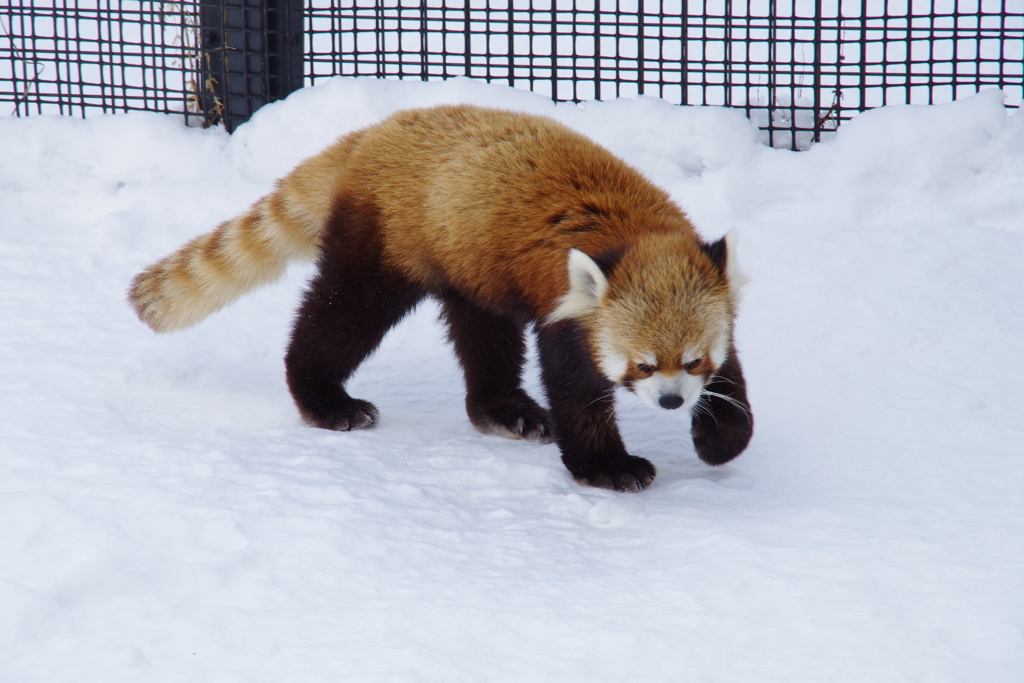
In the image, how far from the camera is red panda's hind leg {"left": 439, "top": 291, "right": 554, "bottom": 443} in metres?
3.47

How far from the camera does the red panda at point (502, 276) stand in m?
2.67

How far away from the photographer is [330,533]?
2361 millimetres

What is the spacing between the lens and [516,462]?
3057mm

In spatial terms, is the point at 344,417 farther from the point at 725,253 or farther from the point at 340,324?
the point at 725,253

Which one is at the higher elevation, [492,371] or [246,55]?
[246,55]

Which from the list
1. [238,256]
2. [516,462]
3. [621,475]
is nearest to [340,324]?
[238,256]

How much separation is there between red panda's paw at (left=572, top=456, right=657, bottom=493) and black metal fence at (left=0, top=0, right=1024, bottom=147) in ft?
9.36

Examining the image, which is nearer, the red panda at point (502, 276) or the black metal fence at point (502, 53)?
the red panda at point (502, 276)

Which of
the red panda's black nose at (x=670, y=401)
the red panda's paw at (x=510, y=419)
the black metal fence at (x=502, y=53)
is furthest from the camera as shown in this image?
the black metal fence at (x=502, y=53)

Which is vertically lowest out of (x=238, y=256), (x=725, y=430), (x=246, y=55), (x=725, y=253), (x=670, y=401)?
(x=725, y=430)

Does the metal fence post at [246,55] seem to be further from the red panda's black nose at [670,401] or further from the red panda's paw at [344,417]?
the red panda's black nose at [670,401]

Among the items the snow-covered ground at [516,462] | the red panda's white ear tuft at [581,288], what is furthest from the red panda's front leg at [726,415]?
the red panda's white ear tuft at [581,288]

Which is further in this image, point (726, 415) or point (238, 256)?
point (238, 256)

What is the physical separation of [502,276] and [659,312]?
0.63 m
